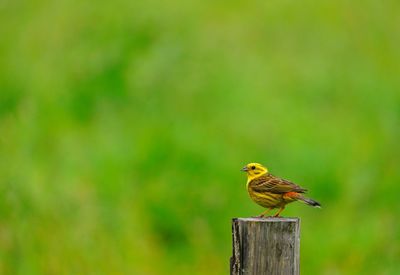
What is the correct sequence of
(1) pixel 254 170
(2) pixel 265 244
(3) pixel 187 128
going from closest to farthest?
(2) pixel 265 244 < (1) pixel 254 170 < (3) pixel 187 128

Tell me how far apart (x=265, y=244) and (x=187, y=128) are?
11.1 meters

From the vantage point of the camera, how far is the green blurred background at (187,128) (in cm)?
1237

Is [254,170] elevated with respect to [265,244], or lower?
elevated

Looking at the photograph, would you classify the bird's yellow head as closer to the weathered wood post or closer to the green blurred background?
the weathered wood post

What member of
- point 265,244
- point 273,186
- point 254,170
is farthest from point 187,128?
point 265,244

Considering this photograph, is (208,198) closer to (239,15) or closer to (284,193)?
(284,193)

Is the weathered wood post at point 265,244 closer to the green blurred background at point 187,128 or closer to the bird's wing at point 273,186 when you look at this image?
the bird's wing at point 273,186

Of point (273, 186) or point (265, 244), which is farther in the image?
point (273, 186)

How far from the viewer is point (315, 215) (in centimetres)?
1585

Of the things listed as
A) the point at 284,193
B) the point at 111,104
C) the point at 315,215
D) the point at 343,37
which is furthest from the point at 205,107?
the point at 284,193

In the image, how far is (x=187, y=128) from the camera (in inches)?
674

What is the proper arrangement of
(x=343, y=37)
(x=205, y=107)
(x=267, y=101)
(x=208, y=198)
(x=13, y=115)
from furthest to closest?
1. (x=343, y=37)
2. (x=267, y=101)
3. (x=205, y=107)
4. (x=208, y=198)
5. (x=13, y=115)

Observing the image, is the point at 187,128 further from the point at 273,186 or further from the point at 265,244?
the point at 265,244

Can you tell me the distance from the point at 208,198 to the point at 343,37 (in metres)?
10.8
